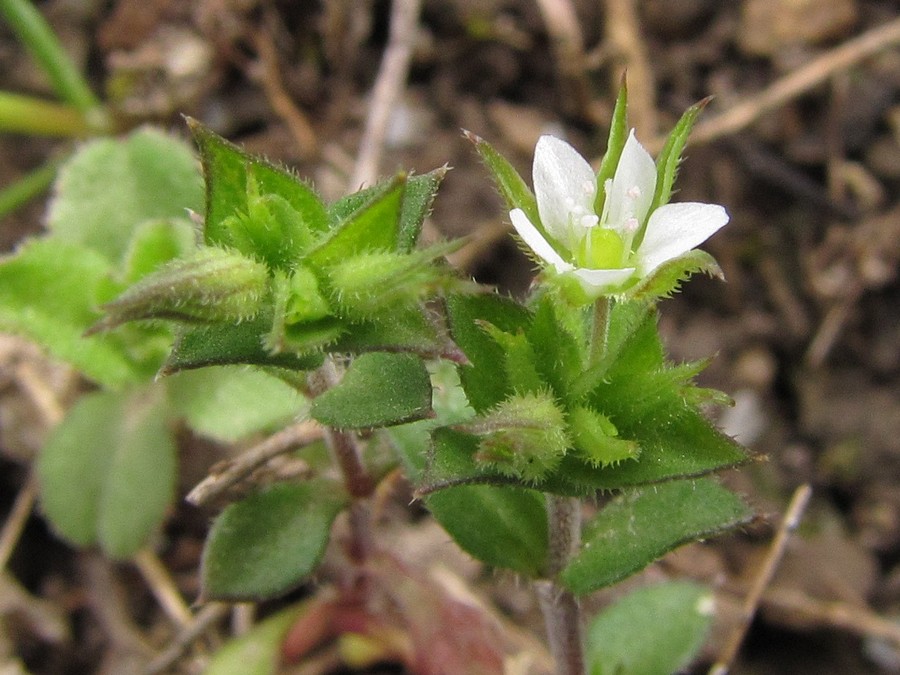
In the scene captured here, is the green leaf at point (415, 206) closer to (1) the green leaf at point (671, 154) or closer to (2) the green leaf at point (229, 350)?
(2) the green leaf at point (229, 350)

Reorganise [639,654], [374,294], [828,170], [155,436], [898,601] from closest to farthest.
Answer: [374,294], [639,654], [155,436], [898,601], [828,170]

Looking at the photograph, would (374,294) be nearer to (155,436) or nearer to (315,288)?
(315,288)

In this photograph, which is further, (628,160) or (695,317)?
(695,317)

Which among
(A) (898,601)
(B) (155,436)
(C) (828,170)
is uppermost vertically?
(B) (155,436)

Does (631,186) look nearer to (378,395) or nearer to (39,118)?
(378,395)

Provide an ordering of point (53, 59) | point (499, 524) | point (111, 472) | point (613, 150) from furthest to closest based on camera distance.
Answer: point (53, 59), point (111, 472), point (499, 524), point (613, 150)

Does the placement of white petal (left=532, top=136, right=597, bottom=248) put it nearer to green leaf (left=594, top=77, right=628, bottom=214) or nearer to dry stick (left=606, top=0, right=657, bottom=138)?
green leaf (left=594, top=77, right=628, bottom=214)

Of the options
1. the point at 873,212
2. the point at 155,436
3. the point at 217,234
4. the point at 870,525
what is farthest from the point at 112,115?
the point at 870,525

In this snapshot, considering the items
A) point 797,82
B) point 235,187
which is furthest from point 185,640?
point 797,82
